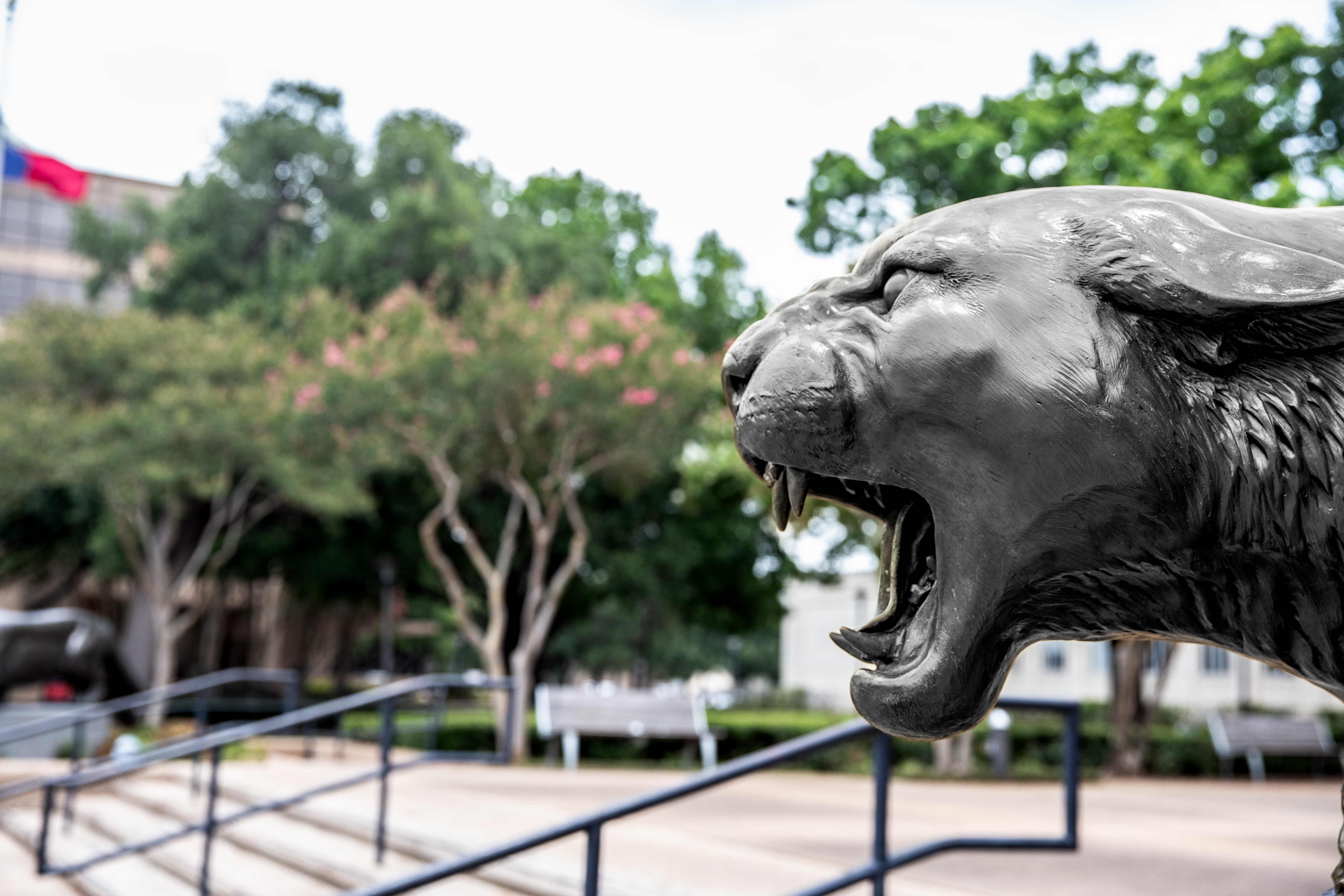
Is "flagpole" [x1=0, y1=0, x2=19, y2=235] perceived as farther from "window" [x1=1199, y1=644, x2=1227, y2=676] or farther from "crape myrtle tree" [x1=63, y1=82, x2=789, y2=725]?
"window" [x1=1199, y1=644, x2=1227, y2=676]

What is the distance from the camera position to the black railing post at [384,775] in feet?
21.3

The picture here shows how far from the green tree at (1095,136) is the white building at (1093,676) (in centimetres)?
1356

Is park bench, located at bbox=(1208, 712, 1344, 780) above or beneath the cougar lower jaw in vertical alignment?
beneath

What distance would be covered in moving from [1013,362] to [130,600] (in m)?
28.1

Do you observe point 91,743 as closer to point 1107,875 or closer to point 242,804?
point 242,804

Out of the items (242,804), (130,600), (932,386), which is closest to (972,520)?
(932,386)

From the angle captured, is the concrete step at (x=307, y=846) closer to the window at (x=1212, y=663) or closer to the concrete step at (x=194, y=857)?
the concrete step at (x=194, y=857)

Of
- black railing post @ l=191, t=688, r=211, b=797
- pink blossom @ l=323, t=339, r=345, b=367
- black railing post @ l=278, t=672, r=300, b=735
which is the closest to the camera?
black railing post @ l=191, t=688, r=211, b=797

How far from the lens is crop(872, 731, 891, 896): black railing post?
3.52 metres

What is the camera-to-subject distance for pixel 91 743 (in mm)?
15305

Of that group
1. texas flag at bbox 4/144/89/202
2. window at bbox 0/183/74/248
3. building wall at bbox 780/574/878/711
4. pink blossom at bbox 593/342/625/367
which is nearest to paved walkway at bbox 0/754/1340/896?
pink blossom at bbox 593/342/625/367

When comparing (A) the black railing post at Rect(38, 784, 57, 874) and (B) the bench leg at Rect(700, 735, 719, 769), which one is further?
(B) the bench leg at Rect(700, 735, 719, 769)

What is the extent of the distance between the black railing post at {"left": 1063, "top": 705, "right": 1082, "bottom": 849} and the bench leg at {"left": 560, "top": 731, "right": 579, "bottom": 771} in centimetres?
981

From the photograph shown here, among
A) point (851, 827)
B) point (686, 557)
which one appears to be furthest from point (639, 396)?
point (851, 827)
